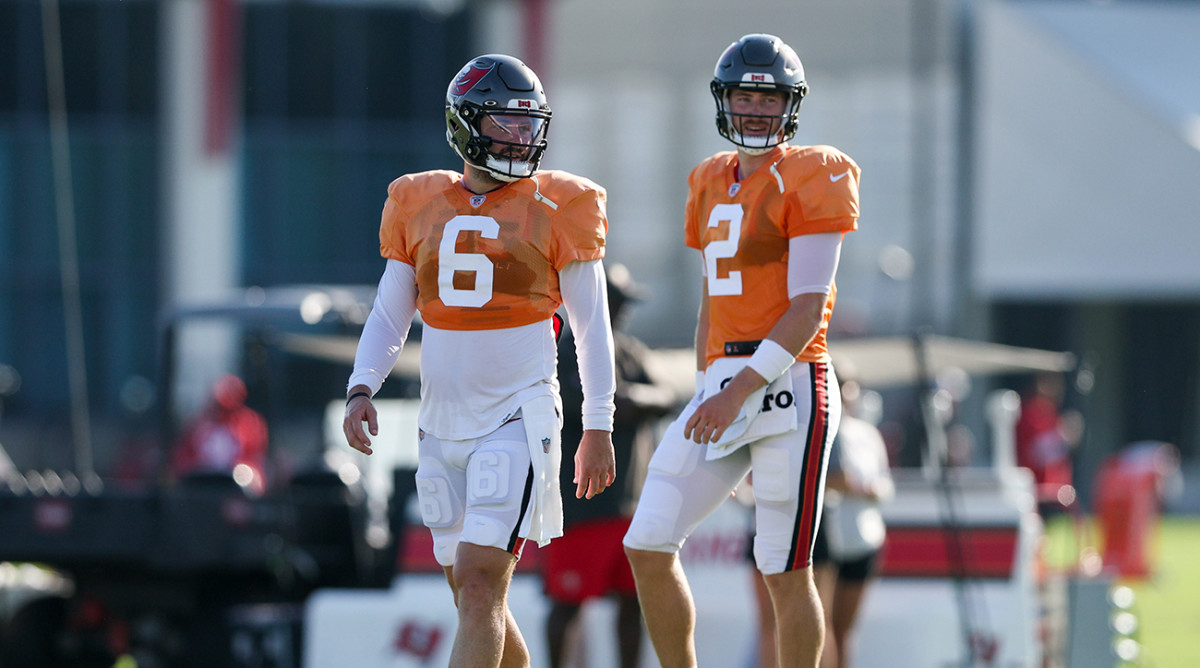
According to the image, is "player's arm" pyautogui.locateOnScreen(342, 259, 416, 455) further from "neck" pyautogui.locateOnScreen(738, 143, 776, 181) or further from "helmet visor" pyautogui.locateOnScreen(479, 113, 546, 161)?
"neck" pyautogui.locateOnScreen(738, 143, 776, 181)

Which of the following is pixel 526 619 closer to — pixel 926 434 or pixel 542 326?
pixel 926 434

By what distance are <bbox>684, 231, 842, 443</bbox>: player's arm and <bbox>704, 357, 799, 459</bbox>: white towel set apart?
6cm

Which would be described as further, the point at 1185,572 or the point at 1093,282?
the point at 1093,282

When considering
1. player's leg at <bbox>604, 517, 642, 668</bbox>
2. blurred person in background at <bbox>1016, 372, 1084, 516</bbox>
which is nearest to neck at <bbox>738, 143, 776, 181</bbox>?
player's leg at <bbox>604, 517, 642, 668</bbox>

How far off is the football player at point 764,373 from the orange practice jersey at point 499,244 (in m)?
0.46

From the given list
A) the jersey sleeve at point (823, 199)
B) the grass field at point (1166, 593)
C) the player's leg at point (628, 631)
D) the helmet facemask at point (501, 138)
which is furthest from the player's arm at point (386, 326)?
the grass field at point (1166, 593)

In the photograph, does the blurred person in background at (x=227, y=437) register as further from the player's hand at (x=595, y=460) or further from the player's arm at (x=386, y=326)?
the player's hand at (x=595, y=460)

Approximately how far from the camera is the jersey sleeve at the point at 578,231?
14.5 ft

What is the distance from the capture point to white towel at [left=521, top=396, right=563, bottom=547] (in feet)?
14.4

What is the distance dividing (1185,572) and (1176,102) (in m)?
9.78

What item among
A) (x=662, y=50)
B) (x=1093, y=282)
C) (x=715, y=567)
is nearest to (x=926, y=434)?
(x=715, y=567)

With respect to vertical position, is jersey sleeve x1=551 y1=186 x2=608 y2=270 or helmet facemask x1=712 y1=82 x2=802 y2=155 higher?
helmet facemask x1=712 y1=82 x2=802 y2=155

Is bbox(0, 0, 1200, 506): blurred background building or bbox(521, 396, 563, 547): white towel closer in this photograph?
bbox(521, 396, 563, 547): white towel

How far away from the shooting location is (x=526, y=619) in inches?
305
